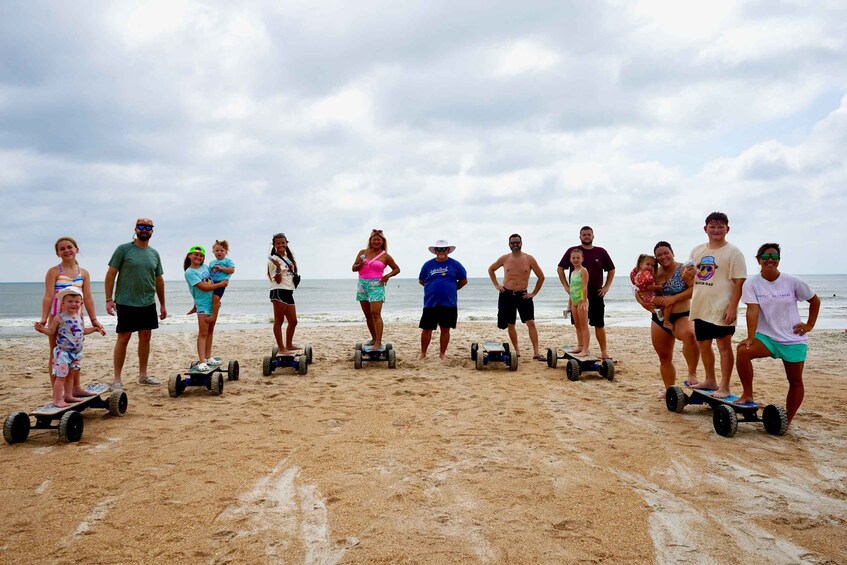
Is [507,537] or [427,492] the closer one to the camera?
[507,537]

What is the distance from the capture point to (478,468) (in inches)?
151

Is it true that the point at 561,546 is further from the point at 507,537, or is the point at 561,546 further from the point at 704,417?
the point at 704,417

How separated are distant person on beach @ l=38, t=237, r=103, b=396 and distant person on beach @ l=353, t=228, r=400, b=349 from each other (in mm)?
4055

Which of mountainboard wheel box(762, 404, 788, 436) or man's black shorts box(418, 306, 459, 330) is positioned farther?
man's black shorts box(418, 306, 459, 330)

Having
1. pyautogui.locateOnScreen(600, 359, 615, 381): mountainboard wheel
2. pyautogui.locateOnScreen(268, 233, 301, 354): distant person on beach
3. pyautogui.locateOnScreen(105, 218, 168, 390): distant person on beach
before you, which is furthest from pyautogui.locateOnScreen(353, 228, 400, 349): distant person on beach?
pyautogui.locateOnScreen(600, 359, 615, 381): mountainboard wheel

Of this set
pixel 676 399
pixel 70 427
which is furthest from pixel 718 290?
pixel 70 427

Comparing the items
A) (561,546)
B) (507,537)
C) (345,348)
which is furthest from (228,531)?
(345,348)

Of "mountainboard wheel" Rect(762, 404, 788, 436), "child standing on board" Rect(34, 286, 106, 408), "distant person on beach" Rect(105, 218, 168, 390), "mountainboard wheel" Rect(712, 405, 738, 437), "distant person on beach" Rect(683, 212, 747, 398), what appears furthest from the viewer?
"distant person on beach" Rect(105, 218, 168, 390)

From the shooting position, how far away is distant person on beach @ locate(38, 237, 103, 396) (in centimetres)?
477

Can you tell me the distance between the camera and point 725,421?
458 centimetres

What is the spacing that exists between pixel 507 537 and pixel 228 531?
1646 mm

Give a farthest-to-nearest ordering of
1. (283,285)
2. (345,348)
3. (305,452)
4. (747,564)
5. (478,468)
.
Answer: (345,348) < (283,285) < (305,452) < (478,468) < (747,564)

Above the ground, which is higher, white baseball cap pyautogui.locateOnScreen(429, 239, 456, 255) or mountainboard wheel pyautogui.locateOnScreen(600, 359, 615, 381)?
white baseball cap pyautogui.locateOnScreen(429, 239, 456, 255)

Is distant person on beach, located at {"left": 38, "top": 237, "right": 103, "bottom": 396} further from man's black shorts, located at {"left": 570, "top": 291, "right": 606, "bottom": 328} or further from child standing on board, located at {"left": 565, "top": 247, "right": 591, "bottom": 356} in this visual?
man's black shorts, located at {"left": 570, "top": 291, "right": 606, "bottom": 328}
